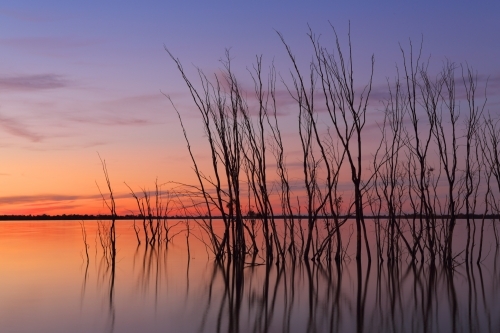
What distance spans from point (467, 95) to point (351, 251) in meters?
4.35

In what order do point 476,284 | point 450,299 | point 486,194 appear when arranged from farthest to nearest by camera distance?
point 486,194
point 476,284
point 450,299

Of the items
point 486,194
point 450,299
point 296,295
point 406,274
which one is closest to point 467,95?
point 486,194

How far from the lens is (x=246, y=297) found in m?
5.66

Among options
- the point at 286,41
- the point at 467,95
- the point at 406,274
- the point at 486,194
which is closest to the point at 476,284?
the point at 406,274

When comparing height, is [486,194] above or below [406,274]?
above

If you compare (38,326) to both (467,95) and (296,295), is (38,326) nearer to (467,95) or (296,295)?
(296,295)

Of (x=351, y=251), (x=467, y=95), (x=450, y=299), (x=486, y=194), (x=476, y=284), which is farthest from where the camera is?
(x=351, y=251)

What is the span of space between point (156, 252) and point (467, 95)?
647 centimetres

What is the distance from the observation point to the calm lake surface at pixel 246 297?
430 centimetres

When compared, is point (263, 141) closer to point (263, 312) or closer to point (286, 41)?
point (286, 41)

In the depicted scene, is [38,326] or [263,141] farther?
[263,141]

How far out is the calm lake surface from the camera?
4.30 m

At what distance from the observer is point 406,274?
287 inches

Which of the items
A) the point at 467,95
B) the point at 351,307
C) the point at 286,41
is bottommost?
the point at 351,307
